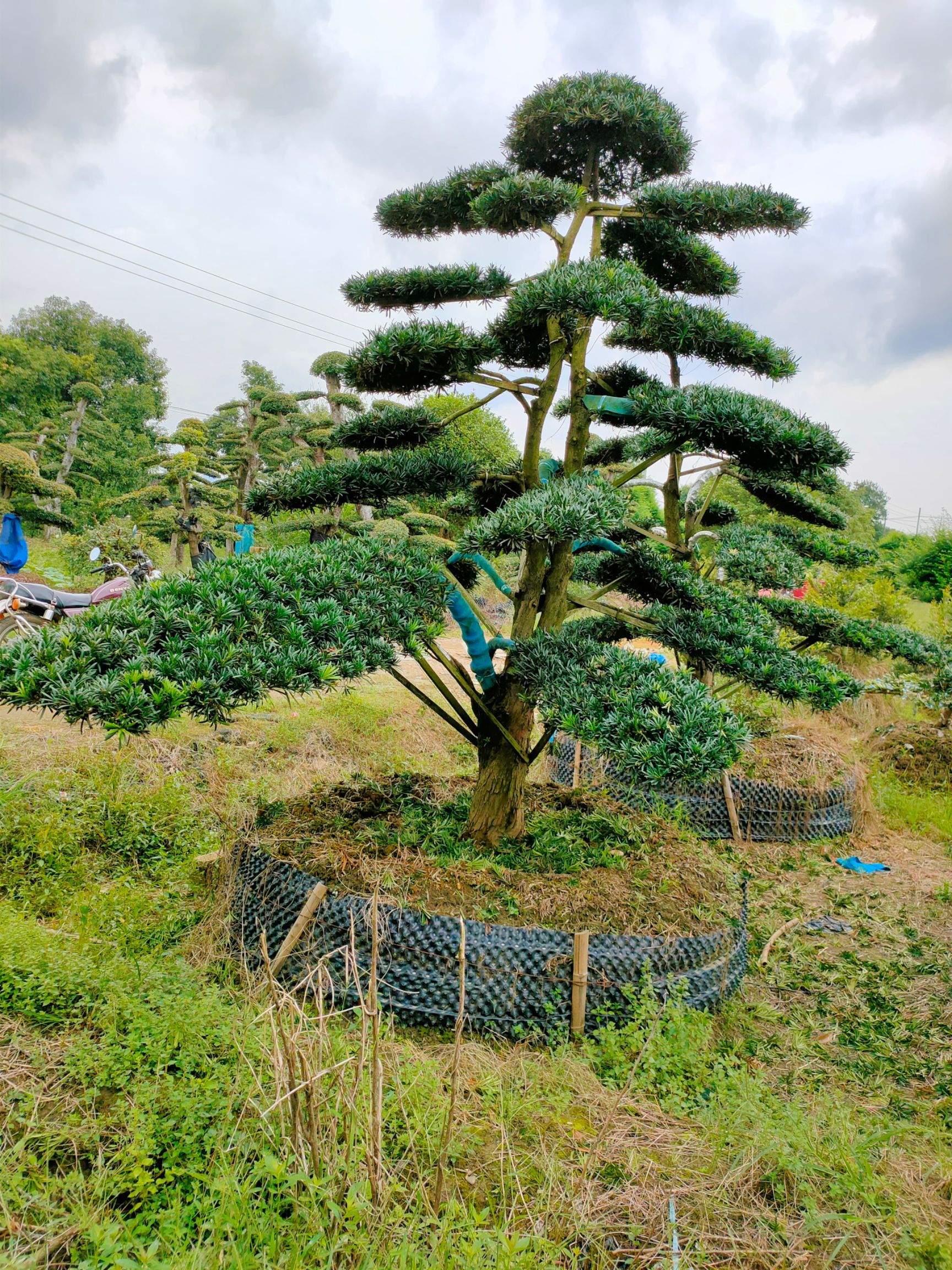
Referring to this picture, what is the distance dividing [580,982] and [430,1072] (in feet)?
2.63

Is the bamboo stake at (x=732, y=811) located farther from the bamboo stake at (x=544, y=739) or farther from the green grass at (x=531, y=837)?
the bamboo stake at (x=544, y=739)

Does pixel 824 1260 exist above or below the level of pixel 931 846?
below

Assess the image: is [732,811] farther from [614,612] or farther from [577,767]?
[614,612]

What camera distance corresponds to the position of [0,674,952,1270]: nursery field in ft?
5.97

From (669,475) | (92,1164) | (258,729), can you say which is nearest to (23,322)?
(258,729)

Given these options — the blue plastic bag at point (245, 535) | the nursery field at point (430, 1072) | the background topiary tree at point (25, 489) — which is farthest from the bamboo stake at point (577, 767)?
the background topiary tree at point (25, 489)

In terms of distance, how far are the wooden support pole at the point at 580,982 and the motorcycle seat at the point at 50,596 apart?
234 inches

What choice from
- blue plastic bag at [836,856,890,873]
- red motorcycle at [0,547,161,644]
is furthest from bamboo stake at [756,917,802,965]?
red motorcycle at [0,547,161,644]

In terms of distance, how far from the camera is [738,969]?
367 cm

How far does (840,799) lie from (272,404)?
972 cm

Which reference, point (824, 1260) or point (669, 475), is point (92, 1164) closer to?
point (824, 1260)

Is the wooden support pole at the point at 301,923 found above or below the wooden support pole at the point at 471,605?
below

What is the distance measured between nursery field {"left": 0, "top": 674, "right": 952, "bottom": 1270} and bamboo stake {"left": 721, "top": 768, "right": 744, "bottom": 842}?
0.90 meters

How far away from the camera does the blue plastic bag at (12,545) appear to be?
952 centimetres
